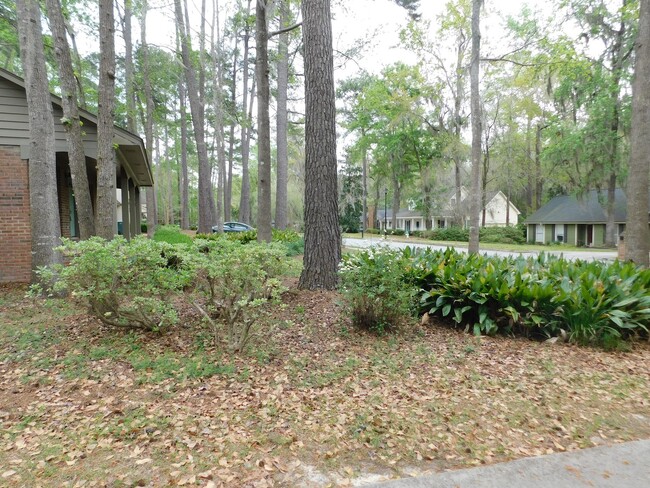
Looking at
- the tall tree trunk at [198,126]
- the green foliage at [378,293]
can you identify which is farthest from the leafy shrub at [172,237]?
the green foliage at [378,293]

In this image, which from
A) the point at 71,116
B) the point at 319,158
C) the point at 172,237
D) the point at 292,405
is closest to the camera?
the point at 292,405

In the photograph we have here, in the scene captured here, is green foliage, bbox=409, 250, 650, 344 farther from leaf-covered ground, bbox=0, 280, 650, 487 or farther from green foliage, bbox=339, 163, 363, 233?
green foliage, bbox=339, 163, 363, 233

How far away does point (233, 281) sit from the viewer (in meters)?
4.06

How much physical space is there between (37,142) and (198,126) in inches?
487

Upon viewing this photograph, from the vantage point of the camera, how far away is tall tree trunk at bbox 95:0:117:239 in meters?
6.27

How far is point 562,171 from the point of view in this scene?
1083 inches

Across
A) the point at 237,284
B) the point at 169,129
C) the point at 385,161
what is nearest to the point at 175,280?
the point at 237,284

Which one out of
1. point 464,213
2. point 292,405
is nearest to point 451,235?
point 464,213

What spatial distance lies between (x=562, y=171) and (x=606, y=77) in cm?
690

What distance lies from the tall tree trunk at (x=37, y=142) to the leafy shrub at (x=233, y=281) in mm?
3443

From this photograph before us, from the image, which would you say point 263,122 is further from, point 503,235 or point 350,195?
point 350,195

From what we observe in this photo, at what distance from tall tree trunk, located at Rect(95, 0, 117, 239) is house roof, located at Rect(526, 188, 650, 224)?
96.0ft

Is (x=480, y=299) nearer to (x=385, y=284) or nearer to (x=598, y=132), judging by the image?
(x=385, y=284)

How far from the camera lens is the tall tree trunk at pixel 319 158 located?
6.23 meters
